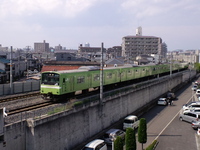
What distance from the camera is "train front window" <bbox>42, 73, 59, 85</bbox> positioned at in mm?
16953

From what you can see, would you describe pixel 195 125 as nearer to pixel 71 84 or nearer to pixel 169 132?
pixel 169 132

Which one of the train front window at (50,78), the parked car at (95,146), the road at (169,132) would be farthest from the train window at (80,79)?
the parked car at (95,146)

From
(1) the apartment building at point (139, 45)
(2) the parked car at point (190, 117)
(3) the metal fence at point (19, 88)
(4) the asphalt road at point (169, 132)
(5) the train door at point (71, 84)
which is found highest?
(1) the apartment building at point (139, 45)

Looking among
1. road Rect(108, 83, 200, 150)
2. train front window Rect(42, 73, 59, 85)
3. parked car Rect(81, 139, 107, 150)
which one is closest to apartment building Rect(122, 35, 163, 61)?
road Rect(108, 83, 200, 150)

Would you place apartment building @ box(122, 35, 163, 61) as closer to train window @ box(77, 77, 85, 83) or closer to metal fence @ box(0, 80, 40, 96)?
metal fence @ box(0, 80, 40, 96)

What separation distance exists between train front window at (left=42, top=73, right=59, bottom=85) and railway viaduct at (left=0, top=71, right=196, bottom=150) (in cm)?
281

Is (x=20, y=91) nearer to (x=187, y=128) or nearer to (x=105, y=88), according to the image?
(x=105, y=88)

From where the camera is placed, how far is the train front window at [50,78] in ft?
55.6

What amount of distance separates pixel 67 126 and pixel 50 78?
449cm

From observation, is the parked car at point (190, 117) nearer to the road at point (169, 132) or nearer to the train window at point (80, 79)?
the road at point (169, 132)

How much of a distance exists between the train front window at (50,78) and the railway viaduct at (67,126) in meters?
2.81

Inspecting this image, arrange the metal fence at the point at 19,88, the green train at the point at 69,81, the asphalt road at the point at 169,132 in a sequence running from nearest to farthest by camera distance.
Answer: the green train at the point at 69,81
the asphalt road at the point at 169,132
the metal fence at the point at 19,88

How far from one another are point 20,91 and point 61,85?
18.7 ft

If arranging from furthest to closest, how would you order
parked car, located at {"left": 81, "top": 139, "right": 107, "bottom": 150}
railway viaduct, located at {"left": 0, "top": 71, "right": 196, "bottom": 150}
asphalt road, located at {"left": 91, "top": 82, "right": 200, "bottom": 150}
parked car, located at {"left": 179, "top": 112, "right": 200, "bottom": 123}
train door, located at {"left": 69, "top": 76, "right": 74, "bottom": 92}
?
parked car, located at {"left": 179, "top": 112, "right": 200, "bottom": 123} → train door, located at {"left": 69, "top": 76, "right": 74, "bottom": 92} → asphalt road, located at {"left": 91, "top": 82, "right": 200, "bottom": 150} → parked car, located at {"left": 81, "top": 139, "right": 107, "bottom": 150} → railway viaduct, located at {"left": 0, "top": 71, "right": 196, "bottom": 150}
